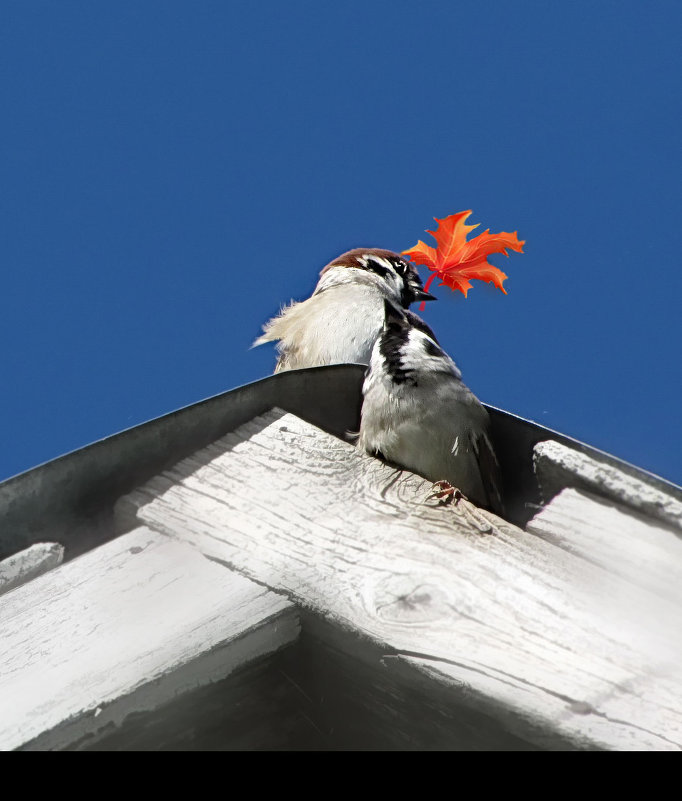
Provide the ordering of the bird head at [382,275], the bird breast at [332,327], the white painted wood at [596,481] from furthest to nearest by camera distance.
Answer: the bird head at [382,275], the bird breast at [332,327], the white painted wood at [596,481]

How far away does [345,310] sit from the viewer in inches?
149

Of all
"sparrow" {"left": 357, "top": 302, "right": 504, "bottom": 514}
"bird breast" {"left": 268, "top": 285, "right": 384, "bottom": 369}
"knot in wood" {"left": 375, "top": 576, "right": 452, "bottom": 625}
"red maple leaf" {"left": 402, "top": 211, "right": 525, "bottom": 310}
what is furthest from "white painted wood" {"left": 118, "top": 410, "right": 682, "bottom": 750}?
"bird breast" {"left": 268, "top": 285, "right": 384, "bottom": 369}

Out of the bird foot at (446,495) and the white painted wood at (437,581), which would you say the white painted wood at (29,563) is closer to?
the white painted wood at (437,581)

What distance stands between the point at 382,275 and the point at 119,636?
10.5ft

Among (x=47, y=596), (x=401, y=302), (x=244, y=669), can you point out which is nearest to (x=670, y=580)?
(x=244, y=669)

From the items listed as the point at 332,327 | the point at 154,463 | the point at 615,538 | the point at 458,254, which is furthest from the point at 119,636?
the point at 332,327


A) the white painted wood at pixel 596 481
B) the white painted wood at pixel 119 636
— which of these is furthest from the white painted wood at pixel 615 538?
the white painted wood at pixel 119 636

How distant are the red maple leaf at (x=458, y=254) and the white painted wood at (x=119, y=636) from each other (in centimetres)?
179

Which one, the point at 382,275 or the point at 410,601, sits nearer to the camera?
the point at 410,601

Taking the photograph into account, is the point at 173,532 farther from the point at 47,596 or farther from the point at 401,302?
the point at 401,302

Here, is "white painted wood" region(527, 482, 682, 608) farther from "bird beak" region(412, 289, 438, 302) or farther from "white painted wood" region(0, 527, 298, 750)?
"bird beak" region(412, 289, 438, 302)

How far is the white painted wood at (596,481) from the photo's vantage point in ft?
4.50

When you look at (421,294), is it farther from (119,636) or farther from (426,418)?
(119,636)
